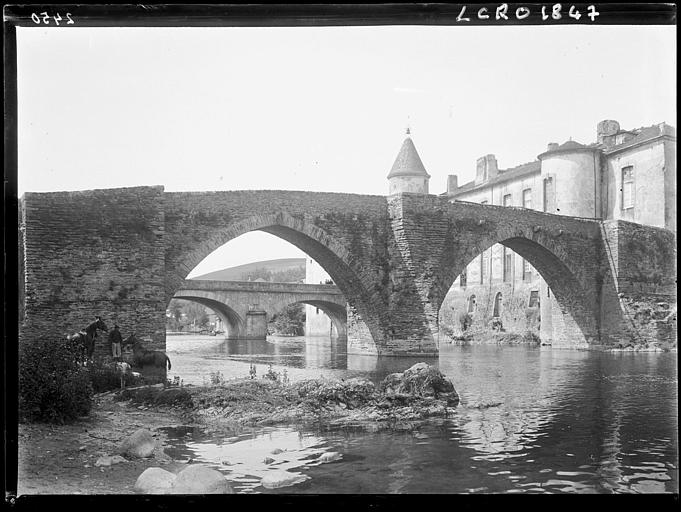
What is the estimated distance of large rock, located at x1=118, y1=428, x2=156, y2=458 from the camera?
729cm

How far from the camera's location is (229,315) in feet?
108

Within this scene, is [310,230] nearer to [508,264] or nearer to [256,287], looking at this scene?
[256,287]

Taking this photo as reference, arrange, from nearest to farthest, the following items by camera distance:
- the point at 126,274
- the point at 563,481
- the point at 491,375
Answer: the point at 563,481 < the point at 126,274 < the point at 491,375

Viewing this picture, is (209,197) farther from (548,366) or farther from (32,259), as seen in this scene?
(548,366)

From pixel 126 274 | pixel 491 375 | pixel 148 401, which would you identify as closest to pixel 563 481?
pixel 148 401

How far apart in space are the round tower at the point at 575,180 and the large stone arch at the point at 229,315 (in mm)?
15283

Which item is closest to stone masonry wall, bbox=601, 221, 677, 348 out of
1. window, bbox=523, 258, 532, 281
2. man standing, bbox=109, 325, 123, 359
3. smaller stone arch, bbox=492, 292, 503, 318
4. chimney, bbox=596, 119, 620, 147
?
→ chimney, bbox=596, 119, 620, 147

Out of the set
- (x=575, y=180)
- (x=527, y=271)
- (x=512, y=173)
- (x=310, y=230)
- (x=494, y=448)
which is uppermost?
(x=512, y=173)

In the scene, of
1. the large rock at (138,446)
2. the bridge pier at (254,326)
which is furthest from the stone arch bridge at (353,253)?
the bridge pier at (254,326)

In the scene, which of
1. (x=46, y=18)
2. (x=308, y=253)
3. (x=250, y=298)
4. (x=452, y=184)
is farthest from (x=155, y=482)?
(x=452, y=184)

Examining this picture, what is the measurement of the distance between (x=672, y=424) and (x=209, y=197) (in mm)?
11324

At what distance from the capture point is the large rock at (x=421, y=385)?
11.1 metres

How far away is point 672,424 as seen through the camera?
9648 mm

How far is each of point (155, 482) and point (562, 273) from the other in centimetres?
2257
